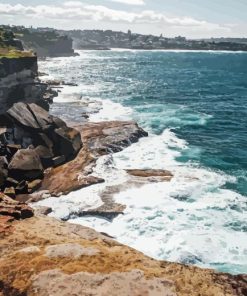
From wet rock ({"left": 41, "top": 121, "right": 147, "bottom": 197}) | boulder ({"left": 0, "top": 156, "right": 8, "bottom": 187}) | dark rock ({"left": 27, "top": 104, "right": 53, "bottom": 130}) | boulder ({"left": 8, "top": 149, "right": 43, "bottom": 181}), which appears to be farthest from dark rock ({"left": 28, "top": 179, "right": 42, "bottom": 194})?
dark rock ({"left": 27, "top": 104, "right": 53, "bottom": 130})

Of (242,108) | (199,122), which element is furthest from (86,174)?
(242,108)

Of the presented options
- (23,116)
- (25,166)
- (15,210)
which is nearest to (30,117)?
(23,116)

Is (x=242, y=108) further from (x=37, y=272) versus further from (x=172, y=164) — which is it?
(x=37, y=272)

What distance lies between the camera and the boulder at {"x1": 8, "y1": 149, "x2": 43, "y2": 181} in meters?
39.2

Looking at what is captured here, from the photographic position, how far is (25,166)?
3956 centimetres

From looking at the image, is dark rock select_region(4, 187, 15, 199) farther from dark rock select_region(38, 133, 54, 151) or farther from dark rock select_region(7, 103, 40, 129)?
dark rock select_region(7, 103, 40, 129)

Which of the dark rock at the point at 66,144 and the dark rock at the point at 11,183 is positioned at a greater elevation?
the dark rock at the point at 66,144

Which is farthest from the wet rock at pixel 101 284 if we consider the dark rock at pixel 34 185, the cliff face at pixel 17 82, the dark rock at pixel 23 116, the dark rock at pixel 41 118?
the cliff face at pixel 17 82

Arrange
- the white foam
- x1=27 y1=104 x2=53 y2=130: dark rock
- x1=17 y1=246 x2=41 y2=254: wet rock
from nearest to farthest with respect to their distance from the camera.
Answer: x1=17 y1=246 x2=41 y2=254: wet rock
x1=27 y1=104 x2=53 y2=130: dark rock
the white foam

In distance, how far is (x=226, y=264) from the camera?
27344mm

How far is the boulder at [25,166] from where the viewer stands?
1543 inches

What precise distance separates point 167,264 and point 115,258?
2424 millimetres

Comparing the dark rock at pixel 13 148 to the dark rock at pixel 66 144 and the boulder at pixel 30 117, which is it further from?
the dark rock at pixel 66 144

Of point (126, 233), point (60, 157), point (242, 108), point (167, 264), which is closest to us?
point (167, 264)
